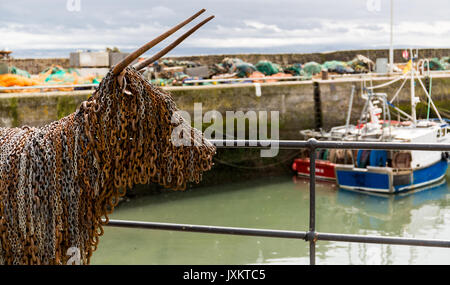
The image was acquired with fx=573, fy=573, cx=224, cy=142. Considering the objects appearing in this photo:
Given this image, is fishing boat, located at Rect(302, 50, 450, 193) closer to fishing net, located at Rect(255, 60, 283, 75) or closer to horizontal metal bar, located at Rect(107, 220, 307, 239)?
fishing net, located at Rect(255, 60, 283, 75)

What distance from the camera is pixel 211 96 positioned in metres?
16.0

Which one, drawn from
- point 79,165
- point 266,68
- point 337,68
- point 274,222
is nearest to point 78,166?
point 79,165

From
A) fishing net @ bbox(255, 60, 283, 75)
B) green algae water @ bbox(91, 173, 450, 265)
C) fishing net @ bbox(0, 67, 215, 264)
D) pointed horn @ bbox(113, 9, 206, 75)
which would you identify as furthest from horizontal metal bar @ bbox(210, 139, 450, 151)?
fishing net @ bbox(255, 60, 283, 75)

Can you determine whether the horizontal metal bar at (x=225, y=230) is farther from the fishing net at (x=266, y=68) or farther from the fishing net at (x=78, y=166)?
the fishing net at (x=266, y=68)

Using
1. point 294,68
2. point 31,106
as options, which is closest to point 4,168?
point 31,106

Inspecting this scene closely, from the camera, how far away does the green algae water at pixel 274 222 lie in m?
10.8

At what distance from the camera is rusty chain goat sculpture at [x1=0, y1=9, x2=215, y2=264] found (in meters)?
2.36

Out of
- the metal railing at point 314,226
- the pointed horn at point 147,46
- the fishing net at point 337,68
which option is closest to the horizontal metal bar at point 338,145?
the metal railing at point 314,226

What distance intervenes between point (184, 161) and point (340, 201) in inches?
508

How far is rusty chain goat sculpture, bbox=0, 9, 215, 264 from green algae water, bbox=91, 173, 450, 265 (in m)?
8.13

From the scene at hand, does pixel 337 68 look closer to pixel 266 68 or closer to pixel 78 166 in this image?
pixel 266 68

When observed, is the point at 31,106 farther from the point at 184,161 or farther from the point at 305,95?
the point at 184,161

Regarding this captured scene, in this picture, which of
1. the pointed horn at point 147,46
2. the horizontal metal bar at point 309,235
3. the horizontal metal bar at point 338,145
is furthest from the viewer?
the horizontal metal bar at point 309,235

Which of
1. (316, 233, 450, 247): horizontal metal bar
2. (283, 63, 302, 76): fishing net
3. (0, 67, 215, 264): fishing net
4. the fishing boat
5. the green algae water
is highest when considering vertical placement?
(283, 63, 302, 76): fishing net
